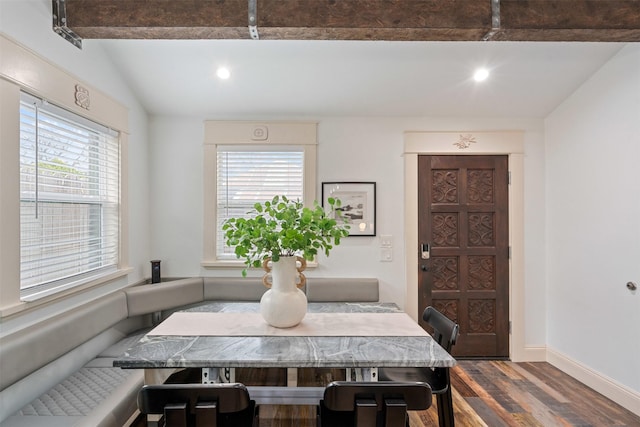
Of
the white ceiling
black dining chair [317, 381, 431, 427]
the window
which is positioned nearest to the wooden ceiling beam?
the white ceiling

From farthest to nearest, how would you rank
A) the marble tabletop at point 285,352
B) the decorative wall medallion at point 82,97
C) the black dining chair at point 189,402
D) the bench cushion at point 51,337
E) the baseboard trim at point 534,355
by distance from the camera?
the baseboard trim at point 534,355, the decorative wall medallion at point 82,97, the bench cushion at point 51,337, the marble tabletop at point 285,352, the black dining chair at point 189,402

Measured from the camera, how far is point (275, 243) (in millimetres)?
1585

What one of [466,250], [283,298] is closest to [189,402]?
[283,298]

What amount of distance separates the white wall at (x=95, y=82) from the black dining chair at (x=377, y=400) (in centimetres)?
180

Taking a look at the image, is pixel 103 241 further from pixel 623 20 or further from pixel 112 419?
pixel 623 20

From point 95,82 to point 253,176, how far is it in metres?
1.44

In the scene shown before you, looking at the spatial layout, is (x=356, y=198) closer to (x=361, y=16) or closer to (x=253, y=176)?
(x=253, y=176)

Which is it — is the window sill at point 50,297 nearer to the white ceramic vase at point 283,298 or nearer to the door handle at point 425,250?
the white ceramic vase at point 283,298

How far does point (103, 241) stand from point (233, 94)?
1.68 metres

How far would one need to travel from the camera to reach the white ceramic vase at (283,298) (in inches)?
64.1

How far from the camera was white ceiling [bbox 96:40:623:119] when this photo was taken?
2.46 m

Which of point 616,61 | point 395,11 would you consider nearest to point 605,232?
point 616,61

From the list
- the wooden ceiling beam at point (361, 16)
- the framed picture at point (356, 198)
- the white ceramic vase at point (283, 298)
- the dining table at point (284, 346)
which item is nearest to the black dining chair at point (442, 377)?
the dining table at point (284, 346)

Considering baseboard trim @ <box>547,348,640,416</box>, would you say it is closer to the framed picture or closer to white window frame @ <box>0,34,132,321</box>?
the framed picture
